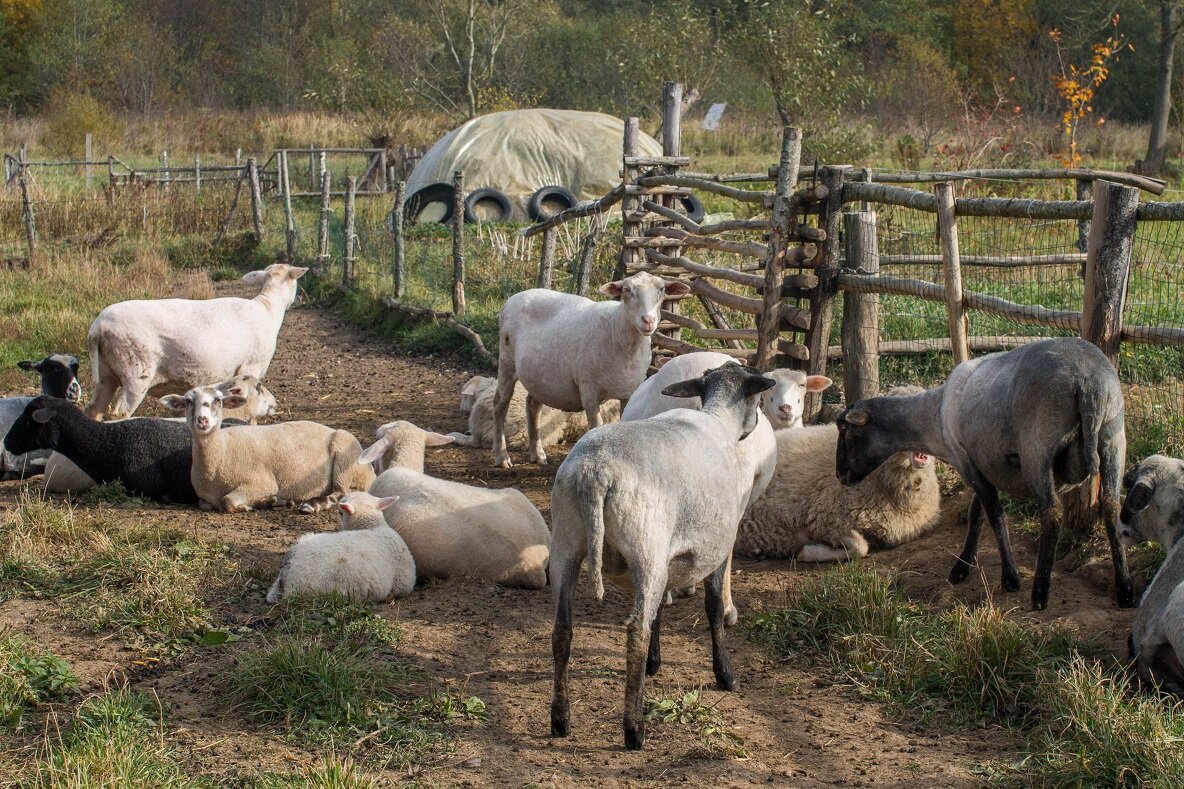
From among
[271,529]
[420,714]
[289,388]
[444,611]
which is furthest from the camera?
[289,388]

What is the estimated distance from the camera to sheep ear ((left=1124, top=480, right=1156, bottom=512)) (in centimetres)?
497

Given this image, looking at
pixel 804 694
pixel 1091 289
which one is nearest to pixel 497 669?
pixel 804 694

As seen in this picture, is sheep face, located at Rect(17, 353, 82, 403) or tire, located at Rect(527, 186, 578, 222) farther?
tire, located at Rect(527, 186, 578, 222)

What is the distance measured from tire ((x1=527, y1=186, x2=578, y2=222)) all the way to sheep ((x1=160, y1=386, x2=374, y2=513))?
14271 millimetres

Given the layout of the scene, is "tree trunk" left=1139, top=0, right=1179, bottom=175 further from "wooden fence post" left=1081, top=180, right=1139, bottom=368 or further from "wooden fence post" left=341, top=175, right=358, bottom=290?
"wooden fence post" left=1081, top=180, right=1139, bottom=368

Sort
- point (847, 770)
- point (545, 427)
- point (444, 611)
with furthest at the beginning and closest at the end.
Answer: point (545, 427) < point (444, 611) < point (847, 770)

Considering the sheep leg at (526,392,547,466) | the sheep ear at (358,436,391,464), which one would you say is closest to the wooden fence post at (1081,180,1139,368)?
the sheep ear at (358,436,391,464)

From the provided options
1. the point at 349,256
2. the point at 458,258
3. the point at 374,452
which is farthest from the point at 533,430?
the point at 349,256

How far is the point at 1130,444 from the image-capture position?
616cm

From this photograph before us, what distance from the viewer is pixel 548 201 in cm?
2236

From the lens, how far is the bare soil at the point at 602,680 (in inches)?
154

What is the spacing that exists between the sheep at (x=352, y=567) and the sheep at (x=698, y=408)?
134cm

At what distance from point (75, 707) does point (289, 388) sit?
6.95 m

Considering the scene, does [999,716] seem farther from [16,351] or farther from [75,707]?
[16,351]
